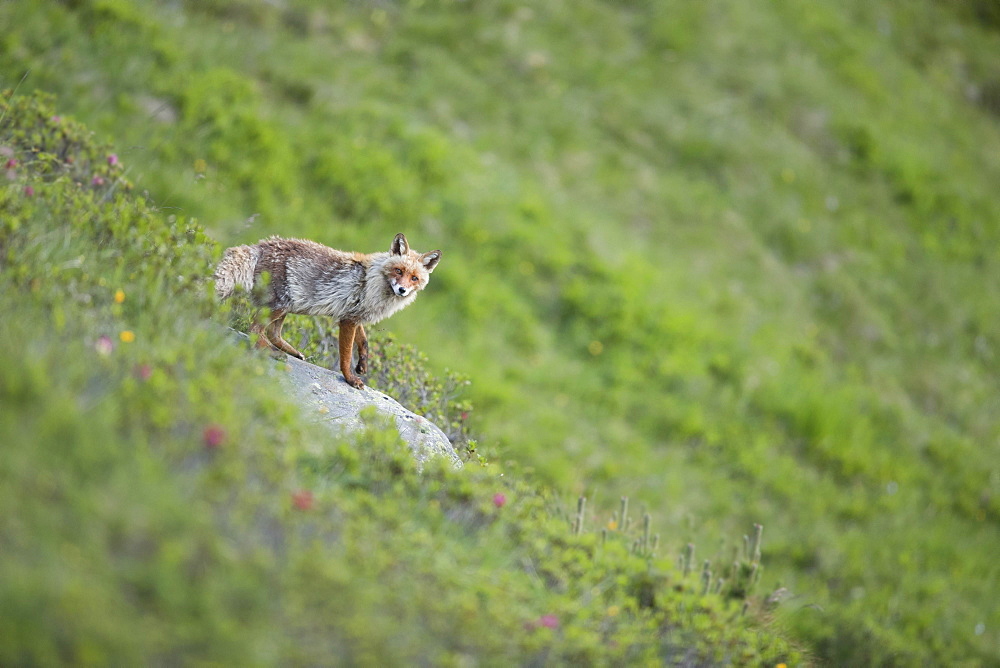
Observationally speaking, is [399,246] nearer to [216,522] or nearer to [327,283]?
[327,283]

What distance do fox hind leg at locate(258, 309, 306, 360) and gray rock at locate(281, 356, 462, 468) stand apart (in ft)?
0.70

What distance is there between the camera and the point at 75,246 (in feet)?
18.0

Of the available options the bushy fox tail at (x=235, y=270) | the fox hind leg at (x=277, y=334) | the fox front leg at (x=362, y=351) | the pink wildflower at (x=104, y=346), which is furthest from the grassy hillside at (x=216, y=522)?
the fox front leg at (x=362, y=351)

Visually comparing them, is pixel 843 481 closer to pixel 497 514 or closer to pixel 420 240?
pixel 420 240

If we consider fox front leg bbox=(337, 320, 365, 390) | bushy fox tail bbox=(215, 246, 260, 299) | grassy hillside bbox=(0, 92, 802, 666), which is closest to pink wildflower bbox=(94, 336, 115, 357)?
grassy hillside bbox=(0, 92, 802, 666)

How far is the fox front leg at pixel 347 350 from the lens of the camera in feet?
21.2

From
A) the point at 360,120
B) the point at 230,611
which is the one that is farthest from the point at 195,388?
the point at 360,120

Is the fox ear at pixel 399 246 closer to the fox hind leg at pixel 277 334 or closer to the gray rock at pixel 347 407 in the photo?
the fox hind leg at pixel 277 334

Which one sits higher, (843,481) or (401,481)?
(401,481)

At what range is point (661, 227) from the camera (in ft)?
54.0

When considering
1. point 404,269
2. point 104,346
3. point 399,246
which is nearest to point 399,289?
point 404,269

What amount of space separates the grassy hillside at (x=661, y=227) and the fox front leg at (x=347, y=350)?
1903mm

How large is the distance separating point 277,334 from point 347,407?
3.86 feet

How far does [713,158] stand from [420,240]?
893 cm
